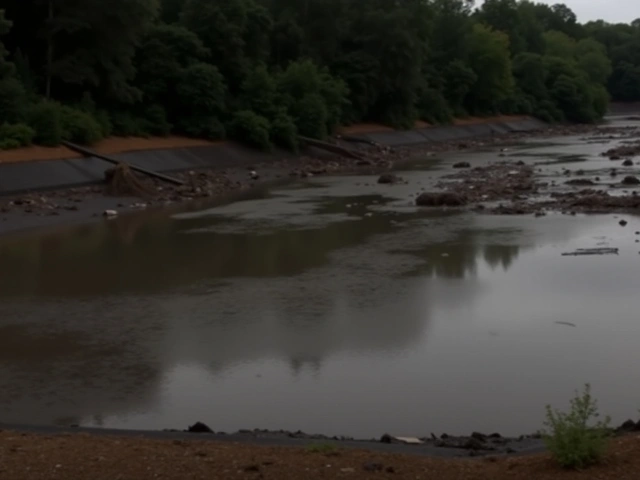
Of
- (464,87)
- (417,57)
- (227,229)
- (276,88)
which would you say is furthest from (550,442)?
(464,87)

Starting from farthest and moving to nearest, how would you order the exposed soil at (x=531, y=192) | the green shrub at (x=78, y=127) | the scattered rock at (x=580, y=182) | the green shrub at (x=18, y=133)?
the green shrub at (x=78, y=127), the green shrub at (x=18, y=133), the scattered rock at (x=580, y=182), the exposed soil at (x=531, y=192)

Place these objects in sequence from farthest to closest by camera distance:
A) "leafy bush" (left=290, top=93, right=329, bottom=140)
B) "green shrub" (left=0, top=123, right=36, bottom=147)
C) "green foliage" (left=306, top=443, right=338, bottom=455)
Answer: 1. "leafy bush" (left=290, top=93, right=329, bottom=140)
2. "green shrub" (left=0, top=123, right=36, bottom=147)
3. "green foliage" (left=306, top=443, right=338, bottom=455)

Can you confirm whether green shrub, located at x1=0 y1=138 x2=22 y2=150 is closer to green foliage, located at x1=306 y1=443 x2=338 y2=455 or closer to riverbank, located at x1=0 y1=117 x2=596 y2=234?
riverbank, located at x1=0 y1=117 x2=596 y2=234

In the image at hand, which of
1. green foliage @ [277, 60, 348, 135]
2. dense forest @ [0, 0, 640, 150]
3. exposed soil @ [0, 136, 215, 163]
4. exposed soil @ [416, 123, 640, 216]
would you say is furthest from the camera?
green foliage @ [277, 60, 348, 135]

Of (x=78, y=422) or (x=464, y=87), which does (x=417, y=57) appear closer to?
(x=464, y=87)

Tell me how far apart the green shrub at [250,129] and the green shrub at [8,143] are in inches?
654

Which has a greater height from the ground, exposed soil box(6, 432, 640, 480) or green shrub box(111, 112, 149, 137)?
green shrub box(111, 112, 149, 137)

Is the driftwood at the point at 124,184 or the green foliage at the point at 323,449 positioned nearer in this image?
the green foliage at the point at 323,449

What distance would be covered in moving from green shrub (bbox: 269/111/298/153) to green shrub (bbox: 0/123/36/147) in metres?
17.8

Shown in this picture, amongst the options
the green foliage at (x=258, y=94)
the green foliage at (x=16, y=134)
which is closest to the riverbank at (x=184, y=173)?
the green foliage at (x=16, y=134)

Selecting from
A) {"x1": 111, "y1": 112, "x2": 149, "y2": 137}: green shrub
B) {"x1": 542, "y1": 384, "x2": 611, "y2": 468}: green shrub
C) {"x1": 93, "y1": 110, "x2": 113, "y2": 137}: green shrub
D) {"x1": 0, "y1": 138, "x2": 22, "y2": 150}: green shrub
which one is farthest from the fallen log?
{"x1": 542, "y1": 384, "x2": 611, "y2": 468}: green shrub

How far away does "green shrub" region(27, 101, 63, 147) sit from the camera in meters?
38.9

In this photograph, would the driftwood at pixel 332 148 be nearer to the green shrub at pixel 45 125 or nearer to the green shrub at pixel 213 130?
the green shrub at pixel 213 130

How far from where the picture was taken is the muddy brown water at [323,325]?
441 inches
